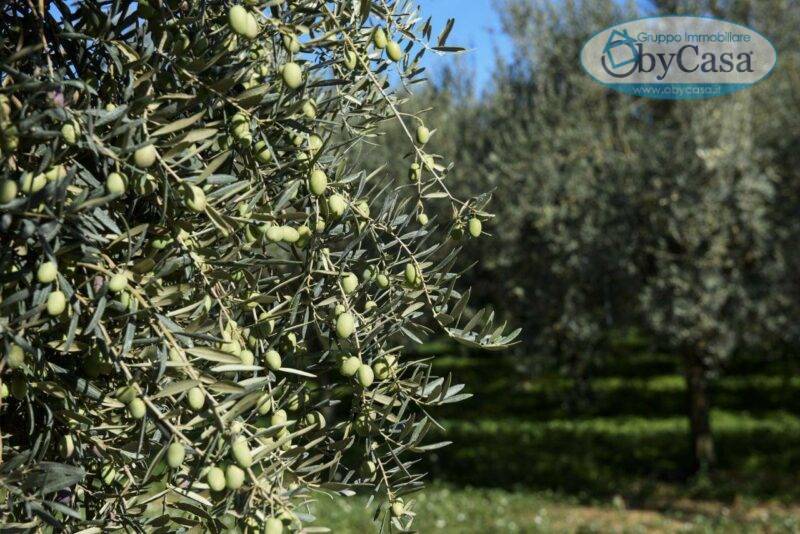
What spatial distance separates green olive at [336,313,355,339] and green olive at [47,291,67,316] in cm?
41

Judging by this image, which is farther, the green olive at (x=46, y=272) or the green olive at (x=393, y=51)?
the green olive at (x=393, y=51)

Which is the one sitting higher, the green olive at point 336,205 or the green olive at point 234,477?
the green olive at point 336,205

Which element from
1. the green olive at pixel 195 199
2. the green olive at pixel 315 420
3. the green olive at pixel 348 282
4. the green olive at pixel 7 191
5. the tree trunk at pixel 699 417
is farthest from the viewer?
the tree trunk at pixel 699 417

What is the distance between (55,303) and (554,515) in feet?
28.2

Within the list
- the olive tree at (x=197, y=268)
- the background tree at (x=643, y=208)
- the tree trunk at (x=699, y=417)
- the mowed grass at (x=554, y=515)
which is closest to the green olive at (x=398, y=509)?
the olive tree at (x=197, y=268)

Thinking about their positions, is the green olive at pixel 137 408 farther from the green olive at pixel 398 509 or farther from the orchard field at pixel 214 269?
the green olive at pixel 398 509

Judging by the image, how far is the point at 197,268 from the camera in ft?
3.97

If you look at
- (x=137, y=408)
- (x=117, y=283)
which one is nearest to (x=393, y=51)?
(x=117, y=283)

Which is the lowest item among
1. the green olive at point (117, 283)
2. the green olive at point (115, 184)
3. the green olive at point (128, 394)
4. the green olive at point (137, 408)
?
the green olive at point (137, 408)

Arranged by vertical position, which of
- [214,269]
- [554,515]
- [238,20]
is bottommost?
[554,515]

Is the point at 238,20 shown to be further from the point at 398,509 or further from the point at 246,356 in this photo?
the point at 398,509

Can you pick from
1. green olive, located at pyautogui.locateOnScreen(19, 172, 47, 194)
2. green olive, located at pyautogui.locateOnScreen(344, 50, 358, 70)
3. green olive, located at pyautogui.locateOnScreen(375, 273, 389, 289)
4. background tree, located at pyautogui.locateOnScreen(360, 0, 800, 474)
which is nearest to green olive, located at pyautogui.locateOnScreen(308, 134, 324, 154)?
green olive, located at pyautogui.locateOnScreen(344, 50, 358, 70)

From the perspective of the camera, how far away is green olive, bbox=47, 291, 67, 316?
0.97 metres

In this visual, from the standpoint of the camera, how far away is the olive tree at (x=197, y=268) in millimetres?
1023
